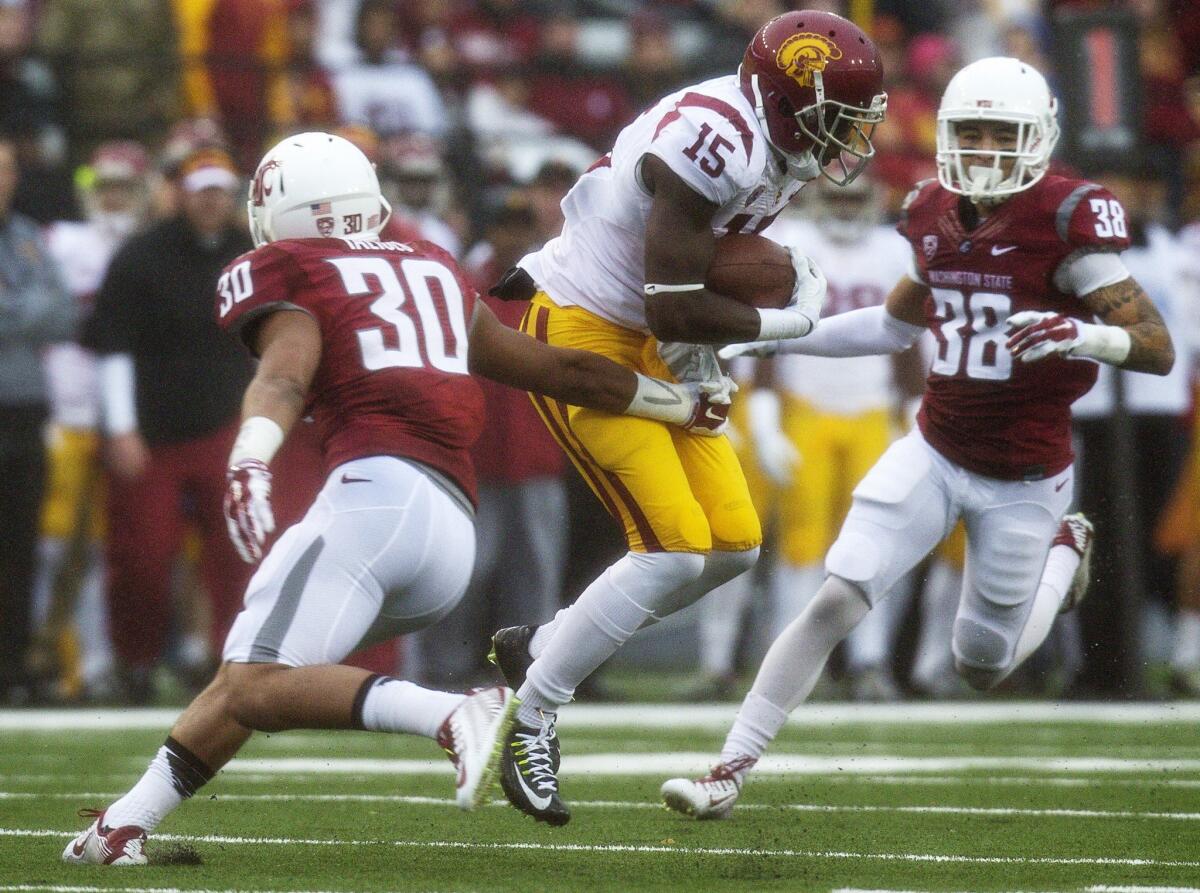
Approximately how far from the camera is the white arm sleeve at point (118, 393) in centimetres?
772

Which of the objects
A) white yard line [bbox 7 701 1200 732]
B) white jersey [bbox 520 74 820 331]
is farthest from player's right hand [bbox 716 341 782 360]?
white yard line [bbox 7 701 1200 732]

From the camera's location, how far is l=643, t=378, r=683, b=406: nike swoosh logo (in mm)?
4793

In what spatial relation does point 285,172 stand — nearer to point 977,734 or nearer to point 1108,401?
point 977,734

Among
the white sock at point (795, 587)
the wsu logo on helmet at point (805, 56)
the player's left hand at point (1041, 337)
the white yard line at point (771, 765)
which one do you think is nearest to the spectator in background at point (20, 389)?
the white yard line at point (771, 765)

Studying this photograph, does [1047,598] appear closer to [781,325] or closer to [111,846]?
[781,325]

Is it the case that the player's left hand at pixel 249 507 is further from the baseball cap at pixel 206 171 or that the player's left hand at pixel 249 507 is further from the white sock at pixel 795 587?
the white sock at pixel 795 587

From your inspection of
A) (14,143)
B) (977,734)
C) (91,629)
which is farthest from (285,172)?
(14,143)

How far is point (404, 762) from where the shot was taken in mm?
6215

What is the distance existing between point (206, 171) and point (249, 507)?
4.28m

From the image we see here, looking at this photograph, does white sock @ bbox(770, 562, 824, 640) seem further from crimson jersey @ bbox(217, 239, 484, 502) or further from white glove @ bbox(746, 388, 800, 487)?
crimson jersey @ bbox(217, 239, 484, 502)

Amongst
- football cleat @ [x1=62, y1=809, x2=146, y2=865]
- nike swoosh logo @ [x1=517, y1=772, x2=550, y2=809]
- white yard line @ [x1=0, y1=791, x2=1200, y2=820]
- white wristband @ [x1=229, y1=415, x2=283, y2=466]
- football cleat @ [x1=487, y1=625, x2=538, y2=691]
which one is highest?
white wristband @ [x1=229, y1=415, x2=283, y2=466]

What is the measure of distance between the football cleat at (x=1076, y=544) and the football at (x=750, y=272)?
1.14 m

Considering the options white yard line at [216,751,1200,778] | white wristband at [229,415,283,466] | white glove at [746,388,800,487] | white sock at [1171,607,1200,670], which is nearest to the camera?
white wristband at [229,415,283,466]

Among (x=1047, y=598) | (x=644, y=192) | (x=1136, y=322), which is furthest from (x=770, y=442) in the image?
(x=644, y=192)
